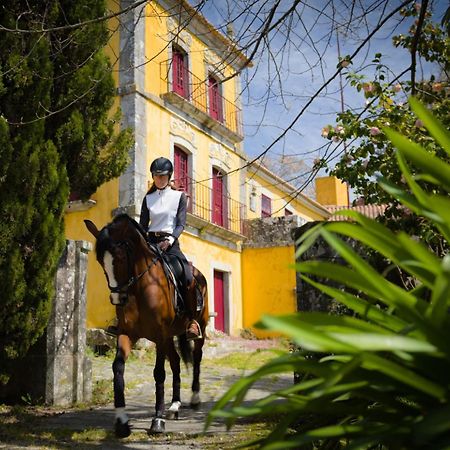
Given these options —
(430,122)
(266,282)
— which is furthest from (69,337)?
(266,282)

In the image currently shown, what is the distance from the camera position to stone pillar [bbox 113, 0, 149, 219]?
15.3m

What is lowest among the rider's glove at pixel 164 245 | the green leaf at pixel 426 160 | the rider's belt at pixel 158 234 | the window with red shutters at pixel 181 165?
the green leaf at pixel 426 160

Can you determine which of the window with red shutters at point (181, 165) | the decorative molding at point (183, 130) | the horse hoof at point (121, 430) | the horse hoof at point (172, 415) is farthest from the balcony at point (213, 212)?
the horse hoof at point (121, 430)

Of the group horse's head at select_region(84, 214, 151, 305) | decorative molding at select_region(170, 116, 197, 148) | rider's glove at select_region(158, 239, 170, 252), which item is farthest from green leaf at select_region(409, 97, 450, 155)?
decorative molding at select_region(170, 116, 197, 148)

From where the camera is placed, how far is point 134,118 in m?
15.6

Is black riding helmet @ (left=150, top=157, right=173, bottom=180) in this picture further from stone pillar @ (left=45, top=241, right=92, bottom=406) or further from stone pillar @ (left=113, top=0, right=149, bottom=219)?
stone pillar @ (left=113, top=0, right=149, bottom=219)

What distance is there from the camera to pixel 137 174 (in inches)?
605

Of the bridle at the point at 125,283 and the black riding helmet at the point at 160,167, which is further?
the black riding helmet at the point at 160,167

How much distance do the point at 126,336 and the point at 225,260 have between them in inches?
555

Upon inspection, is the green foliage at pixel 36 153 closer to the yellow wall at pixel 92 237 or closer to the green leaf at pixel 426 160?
the green leaf at pixel 426 160

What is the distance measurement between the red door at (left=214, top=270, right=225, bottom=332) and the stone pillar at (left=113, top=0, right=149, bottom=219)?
5082 millimetres

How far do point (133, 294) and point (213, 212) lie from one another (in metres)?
13.6

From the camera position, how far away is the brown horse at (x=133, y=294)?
17.8ft

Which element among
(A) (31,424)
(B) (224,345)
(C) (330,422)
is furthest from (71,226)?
(C) (330,422)
